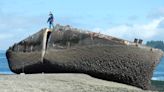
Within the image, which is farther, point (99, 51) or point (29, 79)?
point (99, 51)

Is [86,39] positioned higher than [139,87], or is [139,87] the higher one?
[86,39]

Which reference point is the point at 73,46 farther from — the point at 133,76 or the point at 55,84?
the point at 55,84

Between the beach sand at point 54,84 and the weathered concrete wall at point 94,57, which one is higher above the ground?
the weathered concrete wall at point 94,57

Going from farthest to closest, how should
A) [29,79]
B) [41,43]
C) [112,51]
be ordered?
[41,43]
[112,51]
[29,79]

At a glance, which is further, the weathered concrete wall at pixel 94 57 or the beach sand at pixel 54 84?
the weathered concrete wall at pixel 94 57

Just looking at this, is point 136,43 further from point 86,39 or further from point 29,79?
point 29,79

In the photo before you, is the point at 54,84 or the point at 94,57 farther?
the point at 94,57

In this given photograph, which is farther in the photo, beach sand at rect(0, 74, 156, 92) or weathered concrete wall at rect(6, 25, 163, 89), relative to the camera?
weathered concrete wall at rect(6, 25, 163, 89)

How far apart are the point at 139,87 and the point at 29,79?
16.2 ft

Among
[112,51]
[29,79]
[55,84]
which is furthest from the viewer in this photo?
[112,51]

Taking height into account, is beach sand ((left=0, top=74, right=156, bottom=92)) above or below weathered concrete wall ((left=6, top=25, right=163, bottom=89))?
below

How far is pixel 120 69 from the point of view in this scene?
21.0 meters

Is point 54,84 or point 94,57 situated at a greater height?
point 94,57

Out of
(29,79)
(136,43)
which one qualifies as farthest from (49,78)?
(136,43)
